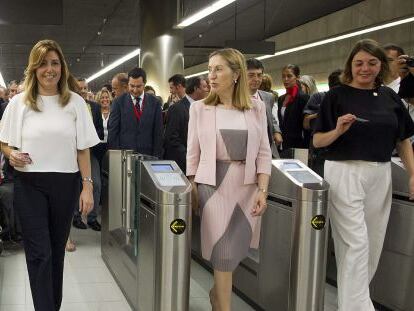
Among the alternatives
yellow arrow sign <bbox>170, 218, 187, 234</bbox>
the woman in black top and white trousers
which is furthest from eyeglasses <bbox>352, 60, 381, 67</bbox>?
yellow arrow sign <bbox>170, 218, 187, 234</bbox>

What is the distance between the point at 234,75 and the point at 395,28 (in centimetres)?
825

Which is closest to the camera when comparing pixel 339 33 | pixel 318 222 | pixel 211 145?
pixel 211 145

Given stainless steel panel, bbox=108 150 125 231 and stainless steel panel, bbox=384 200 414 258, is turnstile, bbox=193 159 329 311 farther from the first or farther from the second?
stainless steel panel, bbox=108 150 125 231

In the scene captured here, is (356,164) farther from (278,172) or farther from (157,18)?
(157,18)

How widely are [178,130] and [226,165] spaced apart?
1.98 metres

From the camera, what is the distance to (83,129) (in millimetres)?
2748

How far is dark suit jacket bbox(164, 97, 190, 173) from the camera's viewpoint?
15.0 ft

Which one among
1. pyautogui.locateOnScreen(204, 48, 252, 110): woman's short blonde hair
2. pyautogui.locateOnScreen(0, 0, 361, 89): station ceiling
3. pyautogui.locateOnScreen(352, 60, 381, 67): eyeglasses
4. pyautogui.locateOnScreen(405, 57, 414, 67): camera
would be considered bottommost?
pyautogui.locateOnScreen(204, 48, 252, 110): woman's short blonde hair

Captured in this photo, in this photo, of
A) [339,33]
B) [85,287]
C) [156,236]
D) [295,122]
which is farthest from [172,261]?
[339,33]

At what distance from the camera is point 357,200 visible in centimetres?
291

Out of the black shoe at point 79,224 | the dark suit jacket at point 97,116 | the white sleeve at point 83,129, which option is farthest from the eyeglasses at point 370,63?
the black shoe at point 79,224

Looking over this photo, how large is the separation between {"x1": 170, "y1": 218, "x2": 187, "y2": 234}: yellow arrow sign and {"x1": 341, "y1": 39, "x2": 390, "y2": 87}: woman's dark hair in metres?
1.21

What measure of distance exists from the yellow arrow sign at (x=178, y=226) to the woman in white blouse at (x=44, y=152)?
0.46 m

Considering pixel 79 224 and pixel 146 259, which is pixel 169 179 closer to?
pixel 146 259
